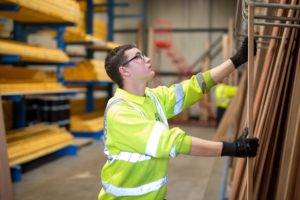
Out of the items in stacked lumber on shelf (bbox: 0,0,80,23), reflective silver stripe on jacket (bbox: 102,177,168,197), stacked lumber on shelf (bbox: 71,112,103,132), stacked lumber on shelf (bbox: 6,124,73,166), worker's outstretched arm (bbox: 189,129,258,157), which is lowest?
stacked lumber on shelf (bbox: 71,112,103,132)

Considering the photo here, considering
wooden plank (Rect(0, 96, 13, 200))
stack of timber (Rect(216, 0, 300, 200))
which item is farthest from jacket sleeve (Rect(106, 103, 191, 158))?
wooden plank (Rect(0, 96, 13, 200))

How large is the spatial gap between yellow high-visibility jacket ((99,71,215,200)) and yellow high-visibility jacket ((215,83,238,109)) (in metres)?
7.47

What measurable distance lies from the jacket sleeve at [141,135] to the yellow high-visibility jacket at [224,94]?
7841 mm

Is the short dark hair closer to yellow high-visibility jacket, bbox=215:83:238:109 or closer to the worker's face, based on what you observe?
the worker's face

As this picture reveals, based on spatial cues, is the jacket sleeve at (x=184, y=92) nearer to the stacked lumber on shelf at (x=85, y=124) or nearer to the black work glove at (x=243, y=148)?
the black work glove at (x=243, y=148)

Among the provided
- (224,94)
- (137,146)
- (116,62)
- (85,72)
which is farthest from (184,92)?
(224,94)

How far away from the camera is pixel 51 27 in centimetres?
769

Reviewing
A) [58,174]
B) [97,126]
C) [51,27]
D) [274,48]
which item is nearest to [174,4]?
[97,126]

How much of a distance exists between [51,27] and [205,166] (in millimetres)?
4028

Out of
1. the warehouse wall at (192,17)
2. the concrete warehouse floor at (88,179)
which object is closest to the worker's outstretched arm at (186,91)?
the concrete warehouse floor at (88,179)

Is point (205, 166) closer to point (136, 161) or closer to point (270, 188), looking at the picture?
point (270, 188)

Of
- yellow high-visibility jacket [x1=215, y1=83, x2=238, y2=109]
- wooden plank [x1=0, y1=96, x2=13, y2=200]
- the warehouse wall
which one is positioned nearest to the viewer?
wooden plank [x1=0, y1=96, x2=13, y2=200]

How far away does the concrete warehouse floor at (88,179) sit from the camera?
18.0ft

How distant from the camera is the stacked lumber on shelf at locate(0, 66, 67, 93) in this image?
5.83 m
